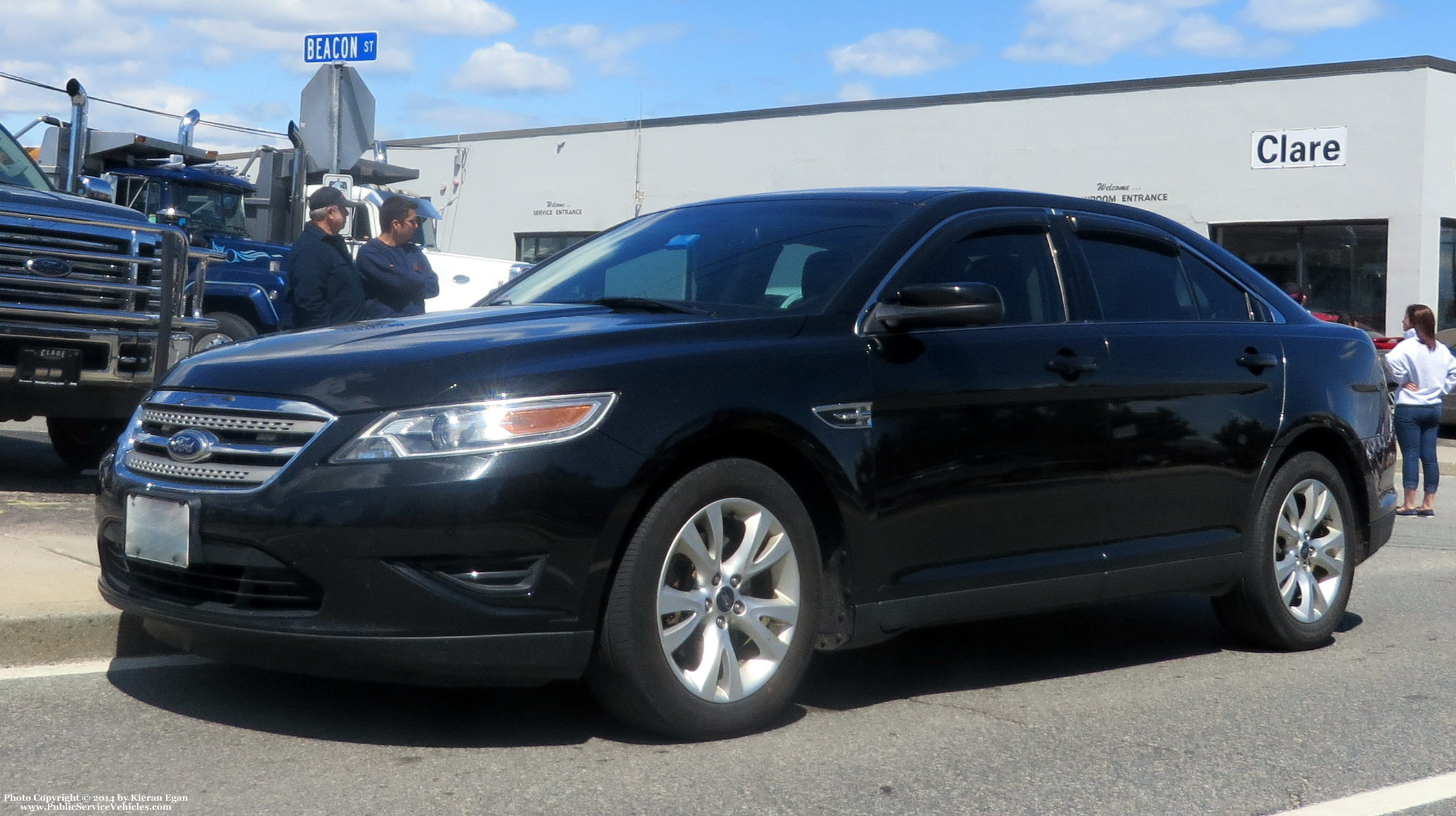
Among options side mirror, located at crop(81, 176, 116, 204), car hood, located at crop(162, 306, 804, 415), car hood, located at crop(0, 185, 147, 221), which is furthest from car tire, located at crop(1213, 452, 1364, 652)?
side mirror, located at crop(81, 176, 116, 204)

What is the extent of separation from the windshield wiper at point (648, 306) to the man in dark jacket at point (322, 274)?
4165 millimetres

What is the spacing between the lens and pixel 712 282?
5.11m

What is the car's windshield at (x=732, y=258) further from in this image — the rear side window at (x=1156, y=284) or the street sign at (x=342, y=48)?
the street sign at (x=342, y=48)

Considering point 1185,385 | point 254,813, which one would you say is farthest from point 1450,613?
point 254,813

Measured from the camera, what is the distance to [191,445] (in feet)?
13.8

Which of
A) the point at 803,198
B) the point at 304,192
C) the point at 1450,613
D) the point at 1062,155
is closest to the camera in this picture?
the point at 803,198

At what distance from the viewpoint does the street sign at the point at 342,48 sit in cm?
1258

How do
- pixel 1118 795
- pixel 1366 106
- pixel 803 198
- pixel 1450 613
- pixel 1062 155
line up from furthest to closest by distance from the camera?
pixel 1062 155
pixel 1366 106
pixel 1450 613
pixel 803 198
pixel 1118 795

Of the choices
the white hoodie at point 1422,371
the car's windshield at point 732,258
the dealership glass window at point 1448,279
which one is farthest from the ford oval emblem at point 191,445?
the dealership glass window at point 1448,279

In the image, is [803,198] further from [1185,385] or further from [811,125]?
[811,125]

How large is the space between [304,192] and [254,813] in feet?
41.7

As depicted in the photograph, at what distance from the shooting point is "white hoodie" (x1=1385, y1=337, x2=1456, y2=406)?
40.5 ft

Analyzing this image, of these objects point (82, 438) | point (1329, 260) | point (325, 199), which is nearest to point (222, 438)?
point (325, 199)

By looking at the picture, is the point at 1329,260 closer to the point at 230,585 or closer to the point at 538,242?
the point at 538,242
